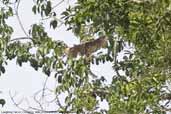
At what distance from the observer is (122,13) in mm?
4281

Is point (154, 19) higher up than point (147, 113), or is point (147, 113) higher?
point (154, 19)

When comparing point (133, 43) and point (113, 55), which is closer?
point (133, 43)

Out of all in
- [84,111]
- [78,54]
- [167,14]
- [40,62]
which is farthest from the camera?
[40,62]

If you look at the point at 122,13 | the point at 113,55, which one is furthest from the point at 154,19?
the point at 113,55

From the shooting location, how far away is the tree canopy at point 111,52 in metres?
3.88

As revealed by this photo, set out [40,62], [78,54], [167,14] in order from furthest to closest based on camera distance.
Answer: [40,62], [78,54], [167,14]

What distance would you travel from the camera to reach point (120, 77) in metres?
4.59

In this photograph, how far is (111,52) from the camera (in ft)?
14.9

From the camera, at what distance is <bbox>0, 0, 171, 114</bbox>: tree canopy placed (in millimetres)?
3881

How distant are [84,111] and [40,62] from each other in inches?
34.1

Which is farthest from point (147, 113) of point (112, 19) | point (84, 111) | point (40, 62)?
point (40, 62)

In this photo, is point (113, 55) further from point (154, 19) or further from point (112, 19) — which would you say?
point (154, 19)

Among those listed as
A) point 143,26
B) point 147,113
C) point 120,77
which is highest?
point 143,26

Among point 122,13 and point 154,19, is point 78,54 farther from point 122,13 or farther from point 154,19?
point 154,19
